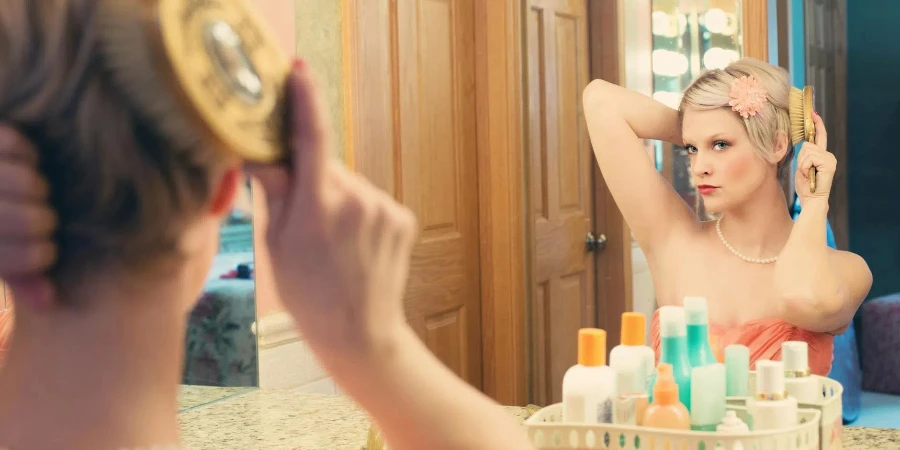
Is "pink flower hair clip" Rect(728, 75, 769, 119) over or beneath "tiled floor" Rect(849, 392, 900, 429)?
over

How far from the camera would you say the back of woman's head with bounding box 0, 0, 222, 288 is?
10.8 inches

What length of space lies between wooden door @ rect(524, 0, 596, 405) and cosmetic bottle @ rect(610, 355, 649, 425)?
166 centimetres

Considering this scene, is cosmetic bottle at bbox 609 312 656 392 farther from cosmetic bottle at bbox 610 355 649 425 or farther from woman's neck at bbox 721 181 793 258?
woman's neck at bbox 721 181 793 258

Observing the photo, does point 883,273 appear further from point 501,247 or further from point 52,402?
point 52,402

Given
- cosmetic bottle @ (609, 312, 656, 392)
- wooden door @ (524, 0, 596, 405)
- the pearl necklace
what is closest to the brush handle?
the pearl necklace

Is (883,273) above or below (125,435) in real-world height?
below

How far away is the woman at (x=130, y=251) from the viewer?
0.28 meters

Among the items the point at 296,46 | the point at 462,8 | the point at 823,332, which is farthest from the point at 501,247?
the point at 823,332

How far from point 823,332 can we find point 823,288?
0.08 meters

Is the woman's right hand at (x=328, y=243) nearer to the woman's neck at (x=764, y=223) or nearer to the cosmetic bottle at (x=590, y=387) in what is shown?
the cosmetic bottle at (x=590, y=387)

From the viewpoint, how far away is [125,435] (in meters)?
0.30

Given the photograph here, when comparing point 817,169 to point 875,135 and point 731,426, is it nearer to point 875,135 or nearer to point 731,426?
point 731,426

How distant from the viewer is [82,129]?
0.27 m

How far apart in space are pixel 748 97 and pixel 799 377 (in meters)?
0.48
